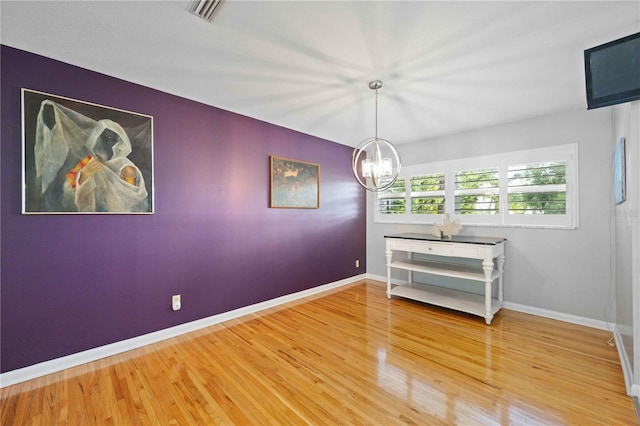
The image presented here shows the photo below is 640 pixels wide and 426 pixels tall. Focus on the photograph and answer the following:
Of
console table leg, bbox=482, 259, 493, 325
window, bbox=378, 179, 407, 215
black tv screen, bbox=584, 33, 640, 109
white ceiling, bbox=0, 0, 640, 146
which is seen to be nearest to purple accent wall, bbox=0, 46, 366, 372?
white ceiling, bbox=0, 0, 640, 146

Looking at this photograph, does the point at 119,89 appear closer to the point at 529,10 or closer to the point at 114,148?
the point at 114,148

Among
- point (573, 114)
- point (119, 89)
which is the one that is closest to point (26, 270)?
point (119, 89)

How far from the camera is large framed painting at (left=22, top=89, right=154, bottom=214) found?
1.93m

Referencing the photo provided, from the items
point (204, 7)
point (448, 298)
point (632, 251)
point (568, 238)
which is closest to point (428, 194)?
point (448, 298)

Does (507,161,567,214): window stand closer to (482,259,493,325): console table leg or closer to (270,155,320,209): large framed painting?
(482,259,493,325): console table leg

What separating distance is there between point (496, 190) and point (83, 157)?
4441mm

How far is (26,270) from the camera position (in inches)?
75.2

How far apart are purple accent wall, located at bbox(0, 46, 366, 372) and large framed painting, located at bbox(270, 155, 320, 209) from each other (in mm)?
122

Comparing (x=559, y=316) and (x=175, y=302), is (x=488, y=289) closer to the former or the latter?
(x=559, y=316)

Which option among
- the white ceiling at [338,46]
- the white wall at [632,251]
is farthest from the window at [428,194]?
the white wall at [632,251]

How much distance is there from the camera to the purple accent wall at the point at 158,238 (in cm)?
188

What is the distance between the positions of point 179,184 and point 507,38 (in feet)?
9.87

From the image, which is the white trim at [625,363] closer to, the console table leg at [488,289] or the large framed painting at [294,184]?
the console table leg at [488,289]

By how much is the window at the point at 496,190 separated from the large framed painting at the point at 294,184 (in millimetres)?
1431
